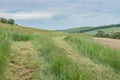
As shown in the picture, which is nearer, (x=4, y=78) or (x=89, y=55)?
(x=4, y=78)

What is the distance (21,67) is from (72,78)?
2.52 metres

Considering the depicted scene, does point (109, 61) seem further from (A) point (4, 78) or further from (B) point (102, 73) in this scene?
(A) point (4, 78)

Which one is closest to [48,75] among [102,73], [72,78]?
[72,78]

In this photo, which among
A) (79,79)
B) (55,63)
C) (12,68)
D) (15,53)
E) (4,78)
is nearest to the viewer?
(79,79)

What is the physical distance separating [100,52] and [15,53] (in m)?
2.90

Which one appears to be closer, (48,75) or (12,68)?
(48,75)

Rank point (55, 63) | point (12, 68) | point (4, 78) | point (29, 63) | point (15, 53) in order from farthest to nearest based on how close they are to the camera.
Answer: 1. point (15, 53)
2. point (29, 63)
3. point (12, 68)
4. point (55, 63)
5. point (4, 78)

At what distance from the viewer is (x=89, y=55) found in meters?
11.7

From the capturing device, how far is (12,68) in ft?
28.3

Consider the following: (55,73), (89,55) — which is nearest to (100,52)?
(89,55)

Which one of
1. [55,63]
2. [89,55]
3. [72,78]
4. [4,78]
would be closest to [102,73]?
[55,63]

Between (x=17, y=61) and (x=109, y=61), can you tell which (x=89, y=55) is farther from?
(x=17, y=61)

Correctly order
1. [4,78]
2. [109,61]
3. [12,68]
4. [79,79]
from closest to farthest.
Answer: [79,79]
[4,78]
[12,68]
[109,61]

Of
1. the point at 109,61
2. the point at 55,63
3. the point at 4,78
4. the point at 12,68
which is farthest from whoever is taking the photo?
the point at 109,61
